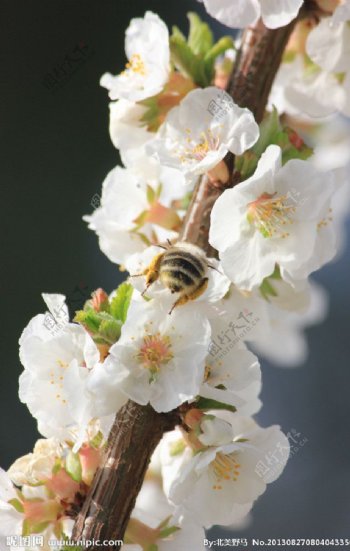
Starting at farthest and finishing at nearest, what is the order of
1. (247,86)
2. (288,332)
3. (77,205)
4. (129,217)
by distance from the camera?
(77,205) → (288,332) → (129,217) → (247,86)

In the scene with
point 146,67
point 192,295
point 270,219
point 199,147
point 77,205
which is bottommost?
A: point 192,295

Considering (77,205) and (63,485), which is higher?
(77,205)

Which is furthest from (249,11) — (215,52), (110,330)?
(110,330)

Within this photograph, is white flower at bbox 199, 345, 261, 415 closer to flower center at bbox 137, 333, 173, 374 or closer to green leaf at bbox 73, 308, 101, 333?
flower center at bbox 137, 333, 173, 374

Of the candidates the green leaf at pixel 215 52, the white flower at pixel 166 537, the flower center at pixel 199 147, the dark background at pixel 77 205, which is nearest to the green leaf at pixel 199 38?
the green leaf at pixel 215 52

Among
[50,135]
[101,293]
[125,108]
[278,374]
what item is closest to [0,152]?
[50,135]

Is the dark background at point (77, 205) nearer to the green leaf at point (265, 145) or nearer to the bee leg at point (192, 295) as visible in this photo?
the green leaf at point (265, 145)

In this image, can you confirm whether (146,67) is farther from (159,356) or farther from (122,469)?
(122,469)
